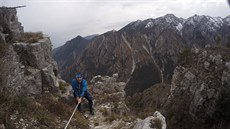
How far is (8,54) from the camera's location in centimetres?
1612

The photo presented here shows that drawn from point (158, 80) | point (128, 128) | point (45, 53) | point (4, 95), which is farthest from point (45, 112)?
point (158, 80)

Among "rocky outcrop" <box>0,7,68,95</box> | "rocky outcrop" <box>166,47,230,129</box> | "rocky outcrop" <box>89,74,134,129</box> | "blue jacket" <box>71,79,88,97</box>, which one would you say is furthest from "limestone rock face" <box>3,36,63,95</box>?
"rocky outcrop" <box>166,47,230,129</box>

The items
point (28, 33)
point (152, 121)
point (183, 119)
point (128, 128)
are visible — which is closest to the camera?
point (152, 121)

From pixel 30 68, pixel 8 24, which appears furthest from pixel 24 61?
pixel 8 24

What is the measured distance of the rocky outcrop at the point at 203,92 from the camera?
2152 inches

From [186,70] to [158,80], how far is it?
428 feet

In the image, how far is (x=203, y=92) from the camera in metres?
55.9

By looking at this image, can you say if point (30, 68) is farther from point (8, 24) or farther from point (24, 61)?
point (8, 24)

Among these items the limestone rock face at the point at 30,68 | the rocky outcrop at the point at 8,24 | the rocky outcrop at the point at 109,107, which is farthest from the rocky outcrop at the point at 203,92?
the rocky outcrop at the point at 8,24

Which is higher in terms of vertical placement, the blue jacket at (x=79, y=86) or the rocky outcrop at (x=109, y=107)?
the blue jacket at (x=79, y=86)

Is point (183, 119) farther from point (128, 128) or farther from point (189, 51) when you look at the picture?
point (128, 128)

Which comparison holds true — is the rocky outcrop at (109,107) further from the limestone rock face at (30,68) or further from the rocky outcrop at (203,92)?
the rocky outcrop at (203,92)

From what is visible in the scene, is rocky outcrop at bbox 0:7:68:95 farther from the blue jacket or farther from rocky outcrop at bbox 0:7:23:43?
the blue jacket

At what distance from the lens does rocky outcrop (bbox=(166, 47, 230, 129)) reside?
5466 centimetres
